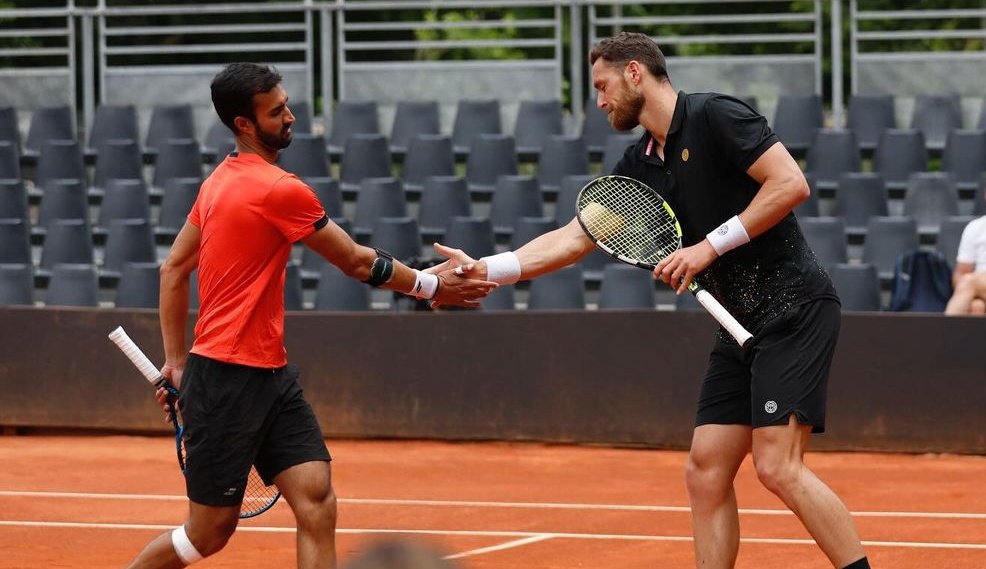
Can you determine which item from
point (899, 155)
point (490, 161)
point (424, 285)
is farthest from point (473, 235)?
point (424, 285)

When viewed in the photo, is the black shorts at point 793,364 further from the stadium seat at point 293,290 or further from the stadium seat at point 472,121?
the stadium seat at point 472,121

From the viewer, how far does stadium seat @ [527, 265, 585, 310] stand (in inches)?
464

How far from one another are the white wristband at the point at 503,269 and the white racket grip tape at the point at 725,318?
1.04m

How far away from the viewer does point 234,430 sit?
195 inches

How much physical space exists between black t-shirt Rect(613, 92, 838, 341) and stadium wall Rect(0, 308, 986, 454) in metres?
5.27

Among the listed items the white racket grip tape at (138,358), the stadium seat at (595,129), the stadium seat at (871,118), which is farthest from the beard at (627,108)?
the stadium seat at (871,118)

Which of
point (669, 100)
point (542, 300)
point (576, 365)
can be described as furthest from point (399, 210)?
point (669, 100)

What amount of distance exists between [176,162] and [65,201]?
1148 mm

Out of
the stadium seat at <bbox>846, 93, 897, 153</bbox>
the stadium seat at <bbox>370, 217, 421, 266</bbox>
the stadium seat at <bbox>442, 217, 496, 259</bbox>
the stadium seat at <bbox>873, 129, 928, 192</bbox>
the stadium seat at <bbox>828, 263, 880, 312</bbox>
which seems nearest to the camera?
the stadium seat at <bbox>828, 263, 880, 312</bbox>

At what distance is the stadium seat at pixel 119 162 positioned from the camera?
14.4 meters

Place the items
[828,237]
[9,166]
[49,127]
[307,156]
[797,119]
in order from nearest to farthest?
1. [828,237]
2. [307,156]
3. [797,119]
4. [9,166]
5. [49,127]

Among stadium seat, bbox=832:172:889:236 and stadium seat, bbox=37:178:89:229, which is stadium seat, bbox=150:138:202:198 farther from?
stadium seat, bbox=832:172:889:236

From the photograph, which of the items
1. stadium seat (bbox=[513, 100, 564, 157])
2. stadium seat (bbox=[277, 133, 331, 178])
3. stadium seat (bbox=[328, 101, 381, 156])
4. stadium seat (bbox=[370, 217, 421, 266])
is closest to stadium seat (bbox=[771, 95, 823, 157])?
stadium seat (bbox=[513, 100, 564, 157])

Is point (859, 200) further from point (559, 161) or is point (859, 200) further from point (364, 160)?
point (364, 160)
